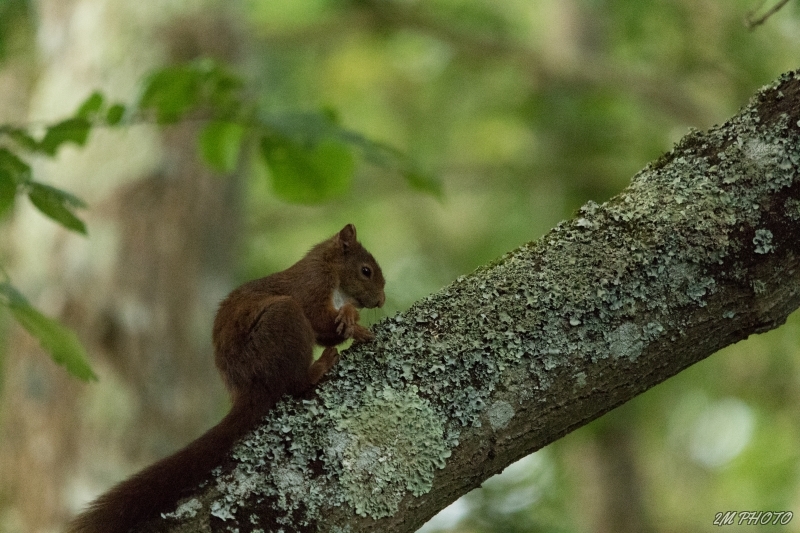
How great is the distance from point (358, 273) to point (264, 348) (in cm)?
103

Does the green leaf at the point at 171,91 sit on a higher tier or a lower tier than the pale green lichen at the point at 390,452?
higher

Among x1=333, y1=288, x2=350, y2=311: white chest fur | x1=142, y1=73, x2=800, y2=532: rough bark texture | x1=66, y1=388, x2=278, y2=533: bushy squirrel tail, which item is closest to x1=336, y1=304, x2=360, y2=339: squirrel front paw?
x1=333, y1=288, x2=350, y2=311: white chest fur

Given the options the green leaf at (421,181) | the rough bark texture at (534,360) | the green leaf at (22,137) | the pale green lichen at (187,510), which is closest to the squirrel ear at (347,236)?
the green leaf at (421,181)

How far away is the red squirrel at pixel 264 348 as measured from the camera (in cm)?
180

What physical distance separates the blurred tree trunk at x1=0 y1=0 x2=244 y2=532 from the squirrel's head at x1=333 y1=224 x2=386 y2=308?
4.06 ft

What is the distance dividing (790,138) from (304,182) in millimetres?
1652

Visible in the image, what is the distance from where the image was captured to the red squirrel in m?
1.80

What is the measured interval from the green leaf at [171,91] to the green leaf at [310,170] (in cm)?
34

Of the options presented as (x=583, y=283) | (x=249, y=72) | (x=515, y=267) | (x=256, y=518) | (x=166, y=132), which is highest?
(x=249, y=72)

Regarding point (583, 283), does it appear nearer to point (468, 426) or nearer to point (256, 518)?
point (468, 426)

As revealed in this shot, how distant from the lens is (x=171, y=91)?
2.56 meters

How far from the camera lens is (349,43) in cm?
862

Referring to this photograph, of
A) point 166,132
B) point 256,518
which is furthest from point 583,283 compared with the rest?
point 166,132

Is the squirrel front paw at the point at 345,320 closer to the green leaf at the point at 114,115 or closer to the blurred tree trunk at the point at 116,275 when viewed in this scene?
the green leaf at the point at 114,115
